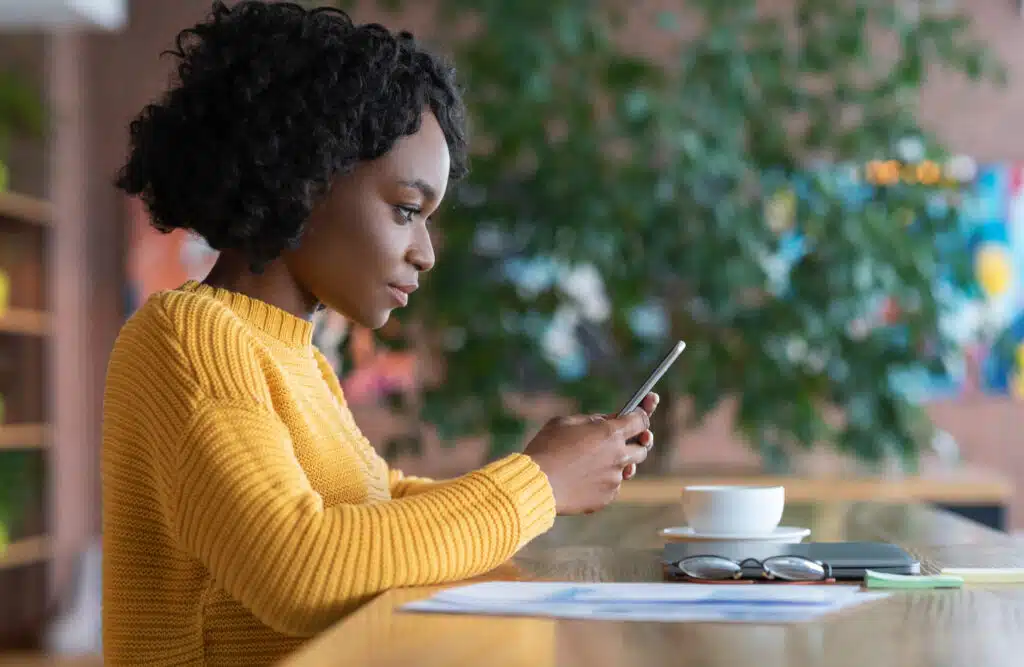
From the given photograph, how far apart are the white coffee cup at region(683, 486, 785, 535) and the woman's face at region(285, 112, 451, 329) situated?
1.15ft

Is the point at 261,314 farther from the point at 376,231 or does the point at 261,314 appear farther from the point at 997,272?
the point at 997,272

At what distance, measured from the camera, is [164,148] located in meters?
1.26

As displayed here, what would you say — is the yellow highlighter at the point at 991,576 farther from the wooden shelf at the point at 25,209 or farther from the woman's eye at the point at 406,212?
the wooden shelf at the point at 25,209

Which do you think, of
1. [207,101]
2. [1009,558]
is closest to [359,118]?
[207,101]

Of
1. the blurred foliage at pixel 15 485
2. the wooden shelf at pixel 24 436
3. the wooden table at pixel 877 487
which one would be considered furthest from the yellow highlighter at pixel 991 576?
the wooden shelf at pixel 24 436

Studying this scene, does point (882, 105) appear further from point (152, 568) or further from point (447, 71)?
point (152, 568)

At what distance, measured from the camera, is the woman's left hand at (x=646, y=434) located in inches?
47.8

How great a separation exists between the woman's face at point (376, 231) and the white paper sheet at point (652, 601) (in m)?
0.32

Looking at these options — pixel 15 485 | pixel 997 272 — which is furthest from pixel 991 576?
pixel 15 485

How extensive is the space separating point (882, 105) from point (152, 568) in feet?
9.46

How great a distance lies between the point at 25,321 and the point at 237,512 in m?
4.04

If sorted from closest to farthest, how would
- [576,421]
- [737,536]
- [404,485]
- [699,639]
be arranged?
[699,639], [576,421], [737,536], [404,485]

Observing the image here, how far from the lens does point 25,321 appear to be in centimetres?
471

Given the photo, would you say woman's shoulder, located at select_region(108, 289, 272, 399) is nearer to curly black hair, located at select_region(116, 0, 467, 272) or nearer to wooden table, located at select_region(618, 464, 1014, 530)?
curly black hair, located at select_region(116, 0, 467, 272)
